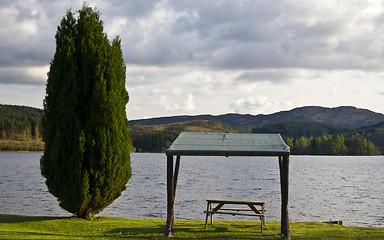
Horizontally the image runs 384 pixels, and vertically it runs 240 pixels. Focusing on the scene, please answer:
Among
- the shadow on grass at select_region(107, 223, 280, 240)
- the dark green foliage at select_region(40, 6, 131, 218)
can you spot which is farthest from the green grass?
the dark green foliage at select_region(40, 6, 131, 218)

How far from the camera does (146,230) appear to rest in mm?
14766

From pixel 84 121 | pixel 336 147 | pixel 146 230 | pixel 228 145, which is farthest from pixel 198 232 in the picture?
pixel 336 147

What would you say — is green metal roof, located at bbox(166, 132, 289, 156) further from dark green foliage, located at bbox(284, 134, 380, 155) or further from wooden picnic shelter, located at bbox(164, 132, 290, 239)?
dark green foliage, located at bbox(284, 134, 380, 155)

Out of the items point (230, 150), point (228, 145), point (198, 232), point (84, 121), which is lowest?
point (198, 232)

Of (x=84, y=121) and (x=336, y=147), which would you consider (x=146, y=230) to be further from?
(x=336, y=147)

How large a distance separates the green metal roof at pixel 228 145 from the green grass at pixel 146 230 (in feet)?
9.88

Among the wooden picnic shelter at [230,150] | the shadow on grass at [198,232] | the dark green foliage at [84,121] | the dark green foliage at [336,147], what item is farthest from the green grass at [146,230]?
the dark green foliage at [336,147]

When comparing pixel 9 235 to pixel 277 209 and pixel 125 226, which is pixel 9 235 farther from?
pixel 277 209

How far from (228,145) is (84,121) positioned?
619 centimetres

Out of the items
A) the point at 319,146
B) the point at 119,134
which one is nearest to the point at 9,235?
the point at 119,134

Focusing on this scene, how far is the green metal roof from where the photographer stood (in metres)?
13.2

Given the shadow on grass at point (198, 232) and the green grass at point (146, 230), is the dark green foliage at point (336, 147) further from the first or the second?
the shadow on grass at point (198, 232)

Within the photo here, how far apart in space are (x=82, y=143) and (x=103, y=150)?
34.1 inches

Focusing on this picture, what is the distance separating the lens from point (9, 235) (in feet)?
40.0
